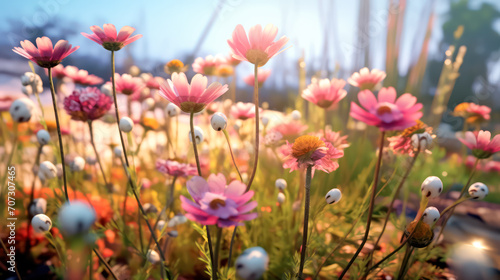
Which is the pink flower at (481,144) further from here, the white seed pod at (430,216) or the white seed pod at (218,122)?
the white seed pod at (218,122)

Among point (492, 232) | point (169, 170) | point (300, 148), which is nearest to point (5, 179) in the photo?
point (169, 170)

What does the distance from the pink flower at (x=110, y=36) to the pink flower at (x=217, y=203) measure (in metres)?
A: 0.25

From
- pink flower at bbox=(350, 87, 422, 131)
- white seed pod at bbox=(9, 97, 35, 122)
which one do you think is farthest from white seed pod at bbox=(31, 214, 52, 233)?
pink flower at bbox=(350, 87, 422, 131)

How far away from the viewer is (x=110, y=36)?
0.43 m

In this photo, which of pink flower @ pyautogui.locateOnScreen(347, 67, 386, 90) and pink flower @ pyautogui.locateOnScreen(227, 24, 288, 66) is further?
pink flower @ pyautogui.locateOnScreen(347, 67, 386, 90)

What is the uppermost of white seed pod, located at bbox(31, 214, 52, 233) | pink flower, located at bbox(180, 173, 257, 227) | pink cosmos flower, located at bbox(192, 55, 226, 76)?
pink cosmos flower, located at bbox(192, 55, 226, 76)

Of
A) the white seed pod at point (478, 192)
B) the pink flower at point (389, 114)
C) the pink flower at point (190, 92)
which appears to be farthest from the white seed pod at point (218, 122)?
the white seed pod at point (478, 192)

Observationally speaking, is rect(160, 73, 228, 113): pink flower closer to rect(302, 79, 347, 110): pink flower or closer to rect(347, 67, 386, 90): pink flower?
rect(302, 79, 347, 110): pink flower

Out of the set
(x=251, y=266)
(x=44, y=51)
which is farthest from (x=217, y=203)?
(x=44, y=51)

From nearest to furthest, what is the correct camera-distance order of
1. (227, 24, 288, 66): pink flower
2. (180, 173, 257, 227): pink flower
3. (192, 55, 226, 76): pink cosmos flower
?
(180, 173, 257, 227): pink flower
(227, 24, 288, 66): pink flower
(192, 55, 226, 76): pink cosmos flower

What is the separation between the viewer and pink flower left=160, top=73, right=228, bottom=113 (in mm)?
365

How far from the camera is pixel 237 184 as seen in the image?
327mm

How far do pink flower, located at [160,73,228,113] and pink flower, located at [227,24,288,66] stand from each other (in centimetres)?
6

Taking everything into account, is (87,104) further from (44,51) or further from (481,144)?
(481,144)
